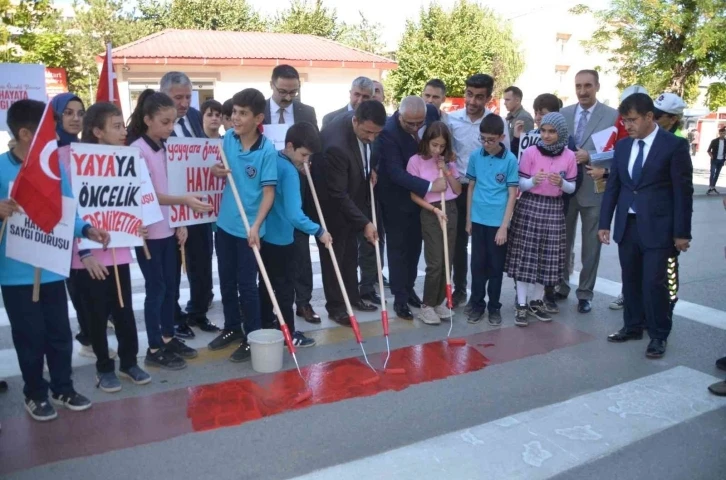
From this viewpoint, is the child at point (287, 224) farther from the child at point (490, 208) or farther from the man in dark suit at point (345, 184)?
the child at point (490, 208)

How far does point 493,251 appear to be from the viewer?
5742 mm

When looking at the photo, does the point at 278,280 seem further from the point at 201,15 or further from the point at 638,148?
the point at 201,15

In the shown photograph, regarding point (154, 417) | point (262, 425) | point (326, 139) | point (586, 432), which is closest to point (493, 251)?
point (326, 139)

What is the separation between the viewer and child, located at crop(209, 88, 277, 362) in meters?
4.55

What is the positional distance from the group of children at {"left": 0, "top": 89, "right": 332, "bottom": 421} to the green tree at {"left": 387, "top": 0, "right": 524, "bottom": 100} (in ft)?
84.1

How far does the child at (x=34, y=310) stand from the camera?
3.58 m

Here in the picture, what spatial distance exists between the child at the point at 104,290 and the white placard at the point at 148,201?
25 cm

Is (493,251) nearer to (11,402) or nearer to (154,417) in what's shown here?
(154,417)

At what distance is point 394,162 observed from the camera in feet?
18.6

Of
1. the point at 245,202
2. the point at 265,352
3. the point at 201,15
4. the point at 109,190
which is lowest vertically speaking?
the point at 265,352

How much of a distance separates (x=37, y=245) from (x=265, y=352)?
175 cm

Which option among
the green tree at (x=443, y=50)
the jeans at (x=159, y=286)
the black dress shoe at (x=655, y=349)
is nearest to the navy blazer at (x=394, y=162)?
the jeans at (x=159, y=286)

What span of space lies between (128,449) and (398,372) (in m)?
1.95

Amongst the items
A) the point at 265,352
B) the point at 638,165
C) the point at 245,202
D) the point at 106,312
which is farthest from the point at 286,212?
the point at 638,165
